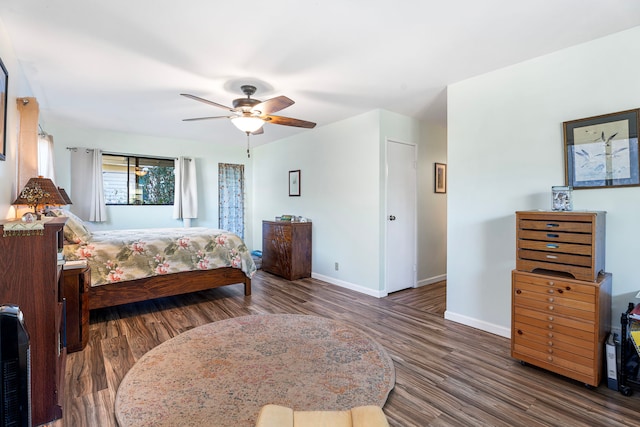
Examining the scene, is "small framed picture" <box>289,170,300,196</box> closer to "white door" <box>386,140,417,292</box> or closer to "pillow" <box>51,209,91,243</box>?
"white door" <box>386,140,417,292</box>

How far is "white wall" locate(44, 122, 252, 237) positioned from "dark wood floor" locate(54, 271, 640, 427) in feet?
7.41

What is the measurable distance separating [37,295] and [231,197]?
488 cm

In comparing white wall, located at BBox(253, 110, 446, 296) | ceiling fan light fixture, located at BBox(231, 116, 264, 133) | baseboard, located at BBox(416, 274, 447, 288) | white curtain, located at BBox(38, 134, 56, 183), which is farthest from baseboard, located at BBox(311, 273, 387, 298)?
white curtain, located at BBox(38, 134, 56, 183)

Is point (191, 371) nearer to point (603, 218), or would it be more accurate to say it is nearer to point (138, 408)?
point (138, 408)

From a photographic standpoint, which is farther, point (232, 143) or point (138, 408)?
point (232, 143)

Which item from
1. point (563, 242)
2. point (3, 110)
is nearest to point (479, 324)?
point (563, 242)

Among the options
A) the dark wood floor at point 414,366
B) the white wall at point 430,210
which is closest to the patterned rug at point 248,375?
the dark wood floor at point 414,366

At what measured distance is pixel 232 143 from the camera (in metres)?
6.31

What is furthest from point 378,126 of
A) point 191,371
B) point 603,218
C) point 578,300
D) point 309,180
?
point 191,371

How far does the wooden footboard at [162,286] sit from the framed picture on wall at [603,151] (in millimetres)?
3537

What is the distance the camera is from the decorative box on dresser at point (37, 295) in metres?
1.62

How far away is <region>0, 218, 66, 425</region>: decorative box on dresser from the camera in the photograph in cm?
162

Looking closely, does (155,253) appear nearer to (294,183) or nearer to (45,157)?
(45,157)

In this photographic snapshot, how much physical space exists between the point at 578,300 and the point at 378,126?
274 cm
